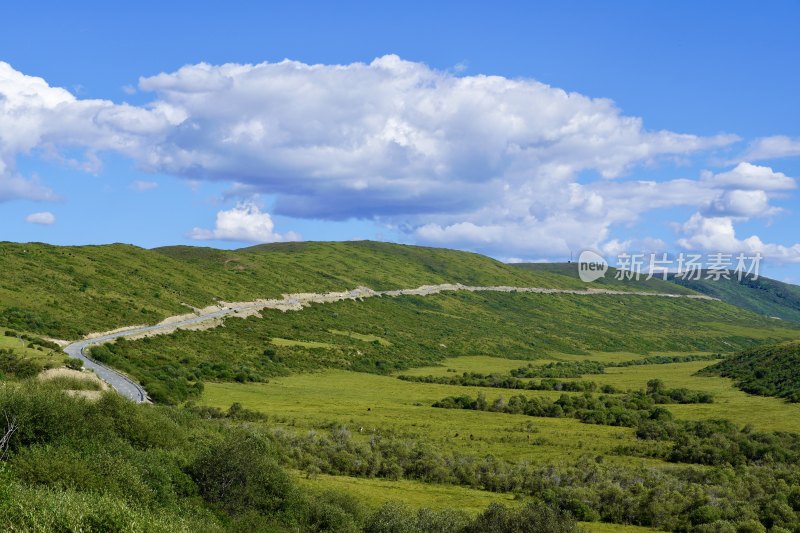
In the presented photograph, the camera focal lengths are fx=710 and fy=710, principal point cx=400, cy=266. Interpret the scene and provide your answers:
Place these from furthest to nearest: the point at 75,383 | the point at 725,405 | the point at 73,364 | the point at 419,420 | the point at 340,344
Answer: the point at 340,344, the point at 725,405, the point at 419,420, the point at 73,364, the point at 75,383

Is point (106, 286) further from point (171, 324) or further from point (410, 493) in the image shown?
point (410, 493)

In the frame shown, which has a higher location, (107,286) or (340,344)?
(107,286)

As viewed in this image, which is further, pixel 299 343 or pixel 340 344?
pixel 340 344

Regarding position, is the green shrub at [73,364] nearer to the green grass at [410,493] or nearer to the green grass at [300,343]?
the green grass at [410,493]

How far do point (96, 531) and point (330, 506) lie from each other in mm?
14943

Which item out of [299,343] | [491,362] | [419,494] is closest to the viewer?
[419,494]

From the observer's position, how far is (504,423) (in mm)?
67750

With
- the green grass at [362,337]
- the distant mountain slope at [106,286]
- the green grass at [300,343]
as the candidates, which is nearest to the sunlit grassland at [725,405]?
the green grass at [362,337]

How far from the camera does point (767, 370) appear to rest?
94000 mm

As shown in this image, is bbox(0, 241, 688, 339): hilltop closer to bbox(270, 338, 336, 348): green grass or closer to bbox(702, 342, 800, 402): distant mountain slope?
bbox(270, 338, 336, 348): green grass

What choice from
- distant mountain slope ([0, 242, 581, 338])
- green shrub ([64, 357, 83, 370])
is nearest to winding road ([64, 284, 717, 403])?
green shrub ([64, 357, 83, 370])

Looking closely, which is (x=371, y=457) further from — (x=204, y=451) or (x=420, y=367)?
(x=420, y=367)

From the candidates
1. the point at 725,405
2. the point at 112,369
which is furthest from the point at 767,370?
the point at 112,369

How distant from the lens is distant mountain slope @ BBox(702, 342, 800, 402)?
82.8 metres
